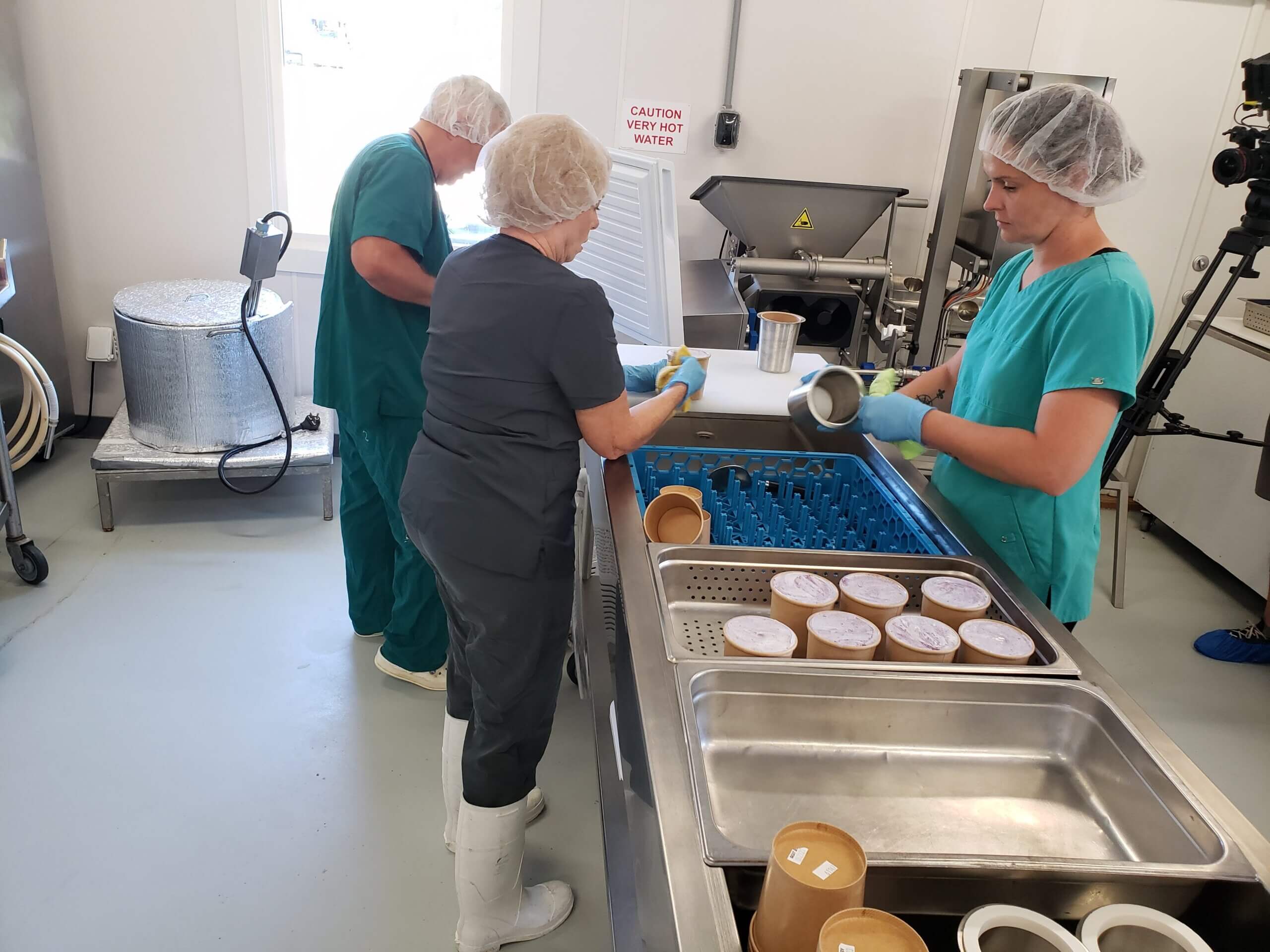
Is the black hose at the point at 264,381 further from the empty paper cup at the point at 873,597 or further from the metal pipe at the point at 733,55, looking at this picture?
the empty paper cup at the point at 873,597

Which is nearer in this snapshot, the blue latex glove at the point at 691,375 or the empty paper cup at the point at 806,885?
the empty paper cup at the point at 806,885

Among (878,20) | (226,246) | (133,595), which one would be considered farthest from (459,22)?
(133,595)

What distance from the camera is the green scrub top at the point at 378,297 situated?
1901 mm

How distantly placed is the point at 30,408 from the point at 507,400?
8.47ft

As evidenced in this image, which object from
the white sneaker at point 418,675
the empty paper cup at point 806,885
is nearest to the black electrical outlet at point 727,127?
the white sneaker at point 418,675

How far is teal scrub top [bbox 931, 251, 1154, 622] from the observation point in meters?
1.23

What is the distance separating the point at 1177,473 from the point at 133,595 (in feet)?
12.0

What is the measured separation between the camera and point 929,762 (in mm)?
1080

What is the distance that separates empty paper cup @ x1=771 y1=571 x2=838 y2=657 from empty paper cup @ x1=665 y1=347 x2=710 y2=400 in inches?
26.8

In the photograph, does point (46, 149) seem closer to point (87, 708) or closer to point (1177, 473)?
point (87, 708)

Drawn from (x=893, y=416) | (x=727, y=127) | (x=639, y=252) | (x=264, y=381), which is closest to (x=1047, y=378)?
(x=893, y=416)

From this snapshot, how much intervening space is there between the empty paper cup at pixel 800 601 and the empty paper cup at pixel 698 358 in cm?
68

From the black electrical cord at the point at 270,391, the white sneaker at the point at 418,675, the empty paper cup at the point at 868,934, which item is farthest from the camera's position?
the black electrical cord at the point at 270,391

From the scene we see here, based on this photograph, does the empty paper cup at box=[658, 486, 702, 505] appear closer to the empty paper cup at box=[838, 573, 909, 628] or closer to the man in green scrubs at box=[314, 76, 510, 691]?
the empty paper cup at box=[838, 573, 909, 628]
